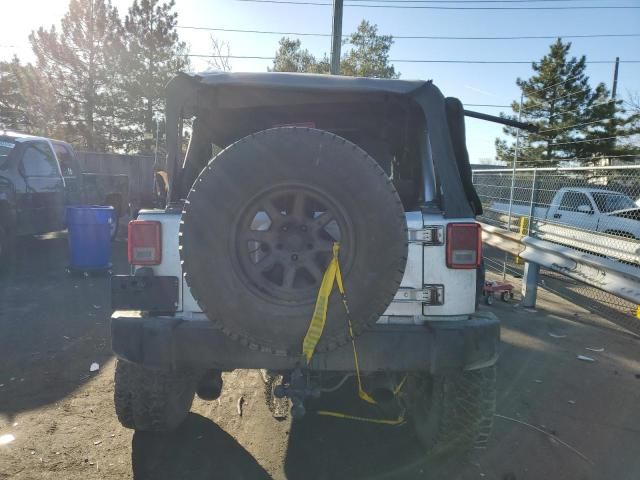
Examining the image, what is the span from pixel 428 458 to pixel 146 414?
1756mm

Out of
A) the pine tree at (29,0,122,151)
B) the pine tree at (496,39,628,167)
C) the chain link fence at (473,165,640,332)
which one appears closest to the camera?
the chain link fence at (473,165,640,332)

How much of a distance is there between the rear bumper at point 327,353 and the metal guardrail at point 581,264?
115 inches

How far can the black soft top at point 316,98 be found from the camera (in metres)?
2.83

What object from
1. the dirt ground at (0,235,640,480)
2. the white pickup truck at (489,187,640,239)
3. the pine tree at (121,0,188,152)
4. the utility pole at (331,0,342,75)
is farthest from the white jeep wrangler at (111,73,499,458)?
the pine tree at (121,0,188,152)

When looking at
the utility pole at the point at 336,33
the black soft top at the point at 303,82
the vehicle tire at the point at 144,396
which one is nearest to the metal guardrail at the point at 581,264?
the black soft top at the point at 303,82

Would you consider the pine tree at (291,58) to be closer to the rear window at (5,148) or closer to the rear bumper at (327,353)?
the rear window at (5,148)

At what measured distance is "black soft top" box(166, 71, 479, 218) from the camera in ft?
9.28

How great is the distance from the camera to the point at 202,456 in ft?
9.77

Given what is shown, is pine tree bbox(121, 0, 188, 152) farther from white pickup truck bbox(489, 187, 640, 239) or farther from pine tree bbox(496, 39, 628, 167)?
white pickup truck bbox(489, 187, 640, 239)

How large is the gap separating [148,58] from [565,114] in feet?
76.8

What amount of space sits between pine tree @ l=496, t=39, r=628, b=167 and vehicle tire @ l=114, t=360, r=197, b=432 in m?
21.7

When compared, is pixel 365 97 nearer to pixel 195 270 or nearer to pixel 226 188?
pixel 226 188

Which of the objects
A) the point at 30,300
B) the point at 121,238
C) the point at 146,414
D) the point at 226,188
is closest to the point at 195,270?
the point at 226,188

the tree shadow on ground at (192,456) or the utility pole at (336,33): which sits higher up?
the utility pole at (336,33)
